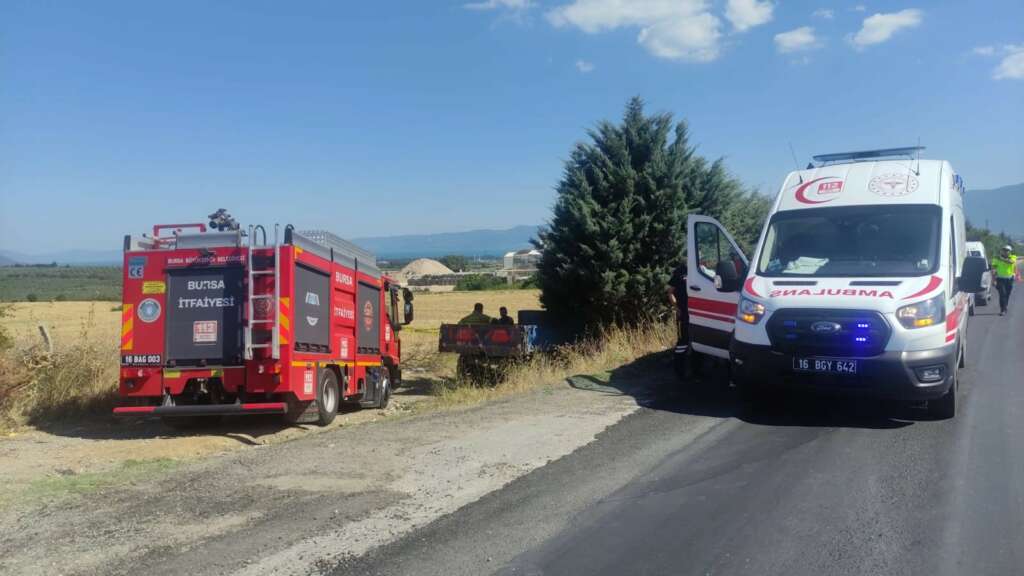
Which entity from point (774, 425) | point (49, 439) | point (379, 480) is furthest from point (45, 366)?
point (774, 425)

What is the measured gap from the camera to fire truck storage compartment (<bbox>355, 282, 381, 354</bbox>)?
1327cm

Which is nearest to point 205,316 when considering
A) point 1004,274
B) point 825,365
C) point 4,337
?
point 4,337

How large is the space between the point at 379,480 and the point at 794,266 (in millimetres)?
5254

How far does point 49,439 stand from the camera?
10656 millimetres

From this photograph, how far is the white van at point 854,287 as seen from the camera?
7.59 m

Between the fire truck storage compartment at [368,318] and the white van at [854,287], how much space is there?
5.74 meters

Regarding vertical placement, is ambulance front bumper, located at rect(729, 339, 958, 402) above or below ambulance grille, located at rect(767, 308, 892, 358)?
below

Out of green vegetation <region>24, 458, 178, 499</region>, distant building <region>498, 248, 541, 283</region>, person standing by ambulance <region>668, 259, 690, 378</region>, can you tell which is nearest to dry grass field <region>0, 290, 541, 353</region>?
distant building <region>498, 248, 541, 283</region>

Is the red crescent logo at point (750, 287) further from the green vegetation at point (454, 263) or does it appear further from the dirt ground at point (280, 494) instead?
the green vegetation at point (454, 263)

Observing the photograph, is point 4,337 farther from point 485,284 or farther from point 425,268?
point 425,268

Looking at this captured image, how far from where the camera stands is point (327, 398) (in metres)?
11.5

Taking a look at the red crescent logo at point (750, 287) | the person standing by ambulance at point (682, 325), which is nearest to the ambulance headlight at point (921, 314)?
the red crescent logo at point (750, 287)

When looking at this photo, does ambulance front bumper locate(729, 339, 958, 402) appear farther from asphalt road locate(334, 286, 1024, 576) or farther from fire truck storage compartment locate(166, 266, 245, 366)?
fire truck storage compartment locate(166, 266, 245, 366)

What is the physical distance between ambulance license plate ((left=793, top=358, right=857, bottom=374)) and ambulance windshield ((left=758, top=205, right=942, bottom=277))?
1.14m
